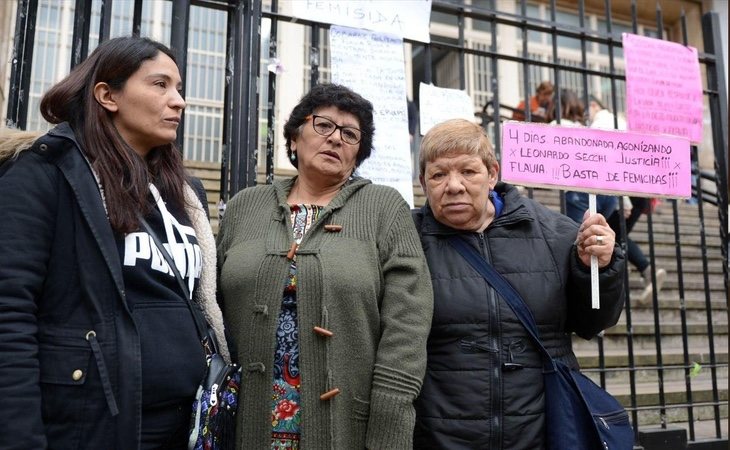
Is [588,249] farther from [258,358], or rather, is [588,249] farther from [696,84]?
[696,84]

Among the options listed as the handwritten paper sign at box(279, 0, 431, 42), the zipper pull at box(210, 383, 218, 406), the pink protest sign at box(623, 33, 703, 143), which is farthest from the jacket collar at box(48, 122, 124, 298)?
the pink protest sign at box(623, 33, 703, 143)

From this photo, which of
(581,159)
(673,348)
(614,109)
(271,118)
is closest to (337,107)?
(271,118)

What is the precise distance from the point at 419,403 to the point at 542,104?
434 cm

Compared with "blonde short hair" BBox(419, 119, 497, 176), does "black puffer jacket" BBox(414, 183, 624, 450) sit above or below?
below

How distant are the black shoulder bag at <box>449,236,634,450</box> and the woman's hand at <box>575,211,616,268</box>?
297mm

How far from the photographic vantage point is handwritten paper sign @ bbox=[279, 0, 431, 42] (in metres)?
2.96

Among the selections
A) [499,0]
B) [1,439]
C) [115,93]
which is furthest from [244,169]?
[499,0]

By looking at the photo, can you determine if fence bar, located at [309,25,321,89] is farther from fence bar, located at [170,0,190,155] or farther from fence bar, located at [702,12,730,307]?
fence bar, located at [702,12,730,307]

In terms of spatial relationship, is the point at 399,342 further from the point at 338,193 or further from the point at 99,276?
the point at 99,276

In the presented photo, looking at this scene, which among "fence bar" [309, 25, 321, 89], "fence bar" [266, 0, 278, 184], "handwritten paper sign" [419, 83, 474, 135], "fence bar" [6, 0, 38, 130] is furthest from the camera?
"handwritten paper sign" [419, 83, 474, 135]

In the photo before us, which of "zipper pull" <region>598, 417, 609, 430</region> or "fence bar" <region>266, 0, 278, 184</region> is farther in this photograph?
"fence bar" <region>266, 0, 278, 184</region>

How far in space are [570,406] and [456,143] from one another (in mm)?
985

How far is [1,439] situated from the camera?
1449mm

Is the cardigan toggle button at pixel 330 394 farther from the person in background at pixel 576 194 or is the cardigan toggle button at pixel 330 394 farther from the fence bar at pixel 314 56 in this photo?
the person in background at pixel 576 194
